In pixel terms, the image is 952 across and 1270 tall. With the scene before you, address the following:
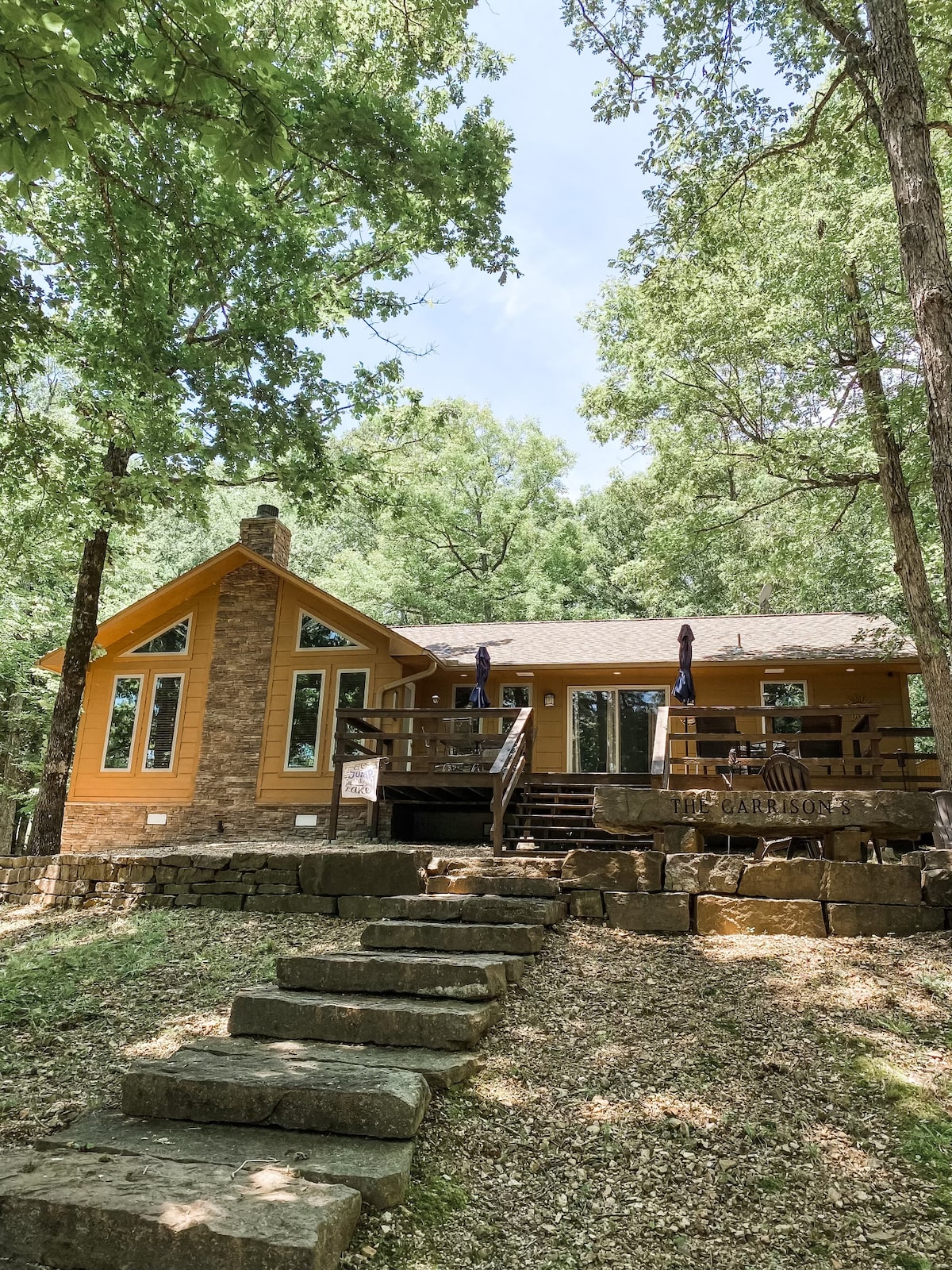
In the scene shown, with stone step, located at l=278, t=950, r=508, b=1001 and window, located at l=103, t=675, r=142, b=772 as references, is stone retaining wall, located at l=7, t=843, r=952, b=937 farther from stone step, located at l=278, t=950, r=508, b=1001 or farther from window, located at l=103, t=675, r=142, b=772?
window, located at l=103, t=675, r=142, b=772

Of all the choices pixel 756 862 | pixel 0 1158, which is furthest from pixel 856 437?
pixel 0 1158

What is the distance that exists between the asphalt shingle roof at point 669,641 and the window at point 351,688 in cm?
152

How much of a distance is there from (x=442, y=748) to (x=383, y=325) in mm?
6954

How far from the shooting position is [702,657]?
13.7 m

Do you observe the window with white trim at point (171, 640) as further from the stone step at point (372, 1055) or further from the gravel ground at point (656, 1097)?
the stone step at point (372, 1055)

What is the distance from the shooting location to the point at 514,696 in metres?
15.1

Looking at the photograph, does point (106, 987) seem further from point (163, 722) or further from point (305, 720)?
point (163, 722)

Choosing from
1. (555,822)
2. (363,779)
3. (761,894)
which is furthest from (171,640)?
(761,894)

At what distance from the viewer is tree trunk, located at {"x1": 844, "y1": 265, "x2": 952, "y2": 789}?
1014 centimetres

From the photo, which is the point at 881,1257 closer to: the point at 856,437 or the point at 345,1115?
the point at 345,1115

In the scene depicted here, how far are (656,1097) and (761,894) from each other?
2.81 m

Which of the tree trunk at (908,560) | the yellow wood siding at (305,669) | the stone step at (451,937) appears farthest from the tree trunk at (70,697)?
the tree trunk at (908,560)

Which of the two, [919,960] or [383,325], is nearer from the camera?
[919,960]

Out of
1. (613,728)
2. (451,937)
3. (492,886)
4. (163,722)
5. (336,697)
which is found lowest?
(451,937)
